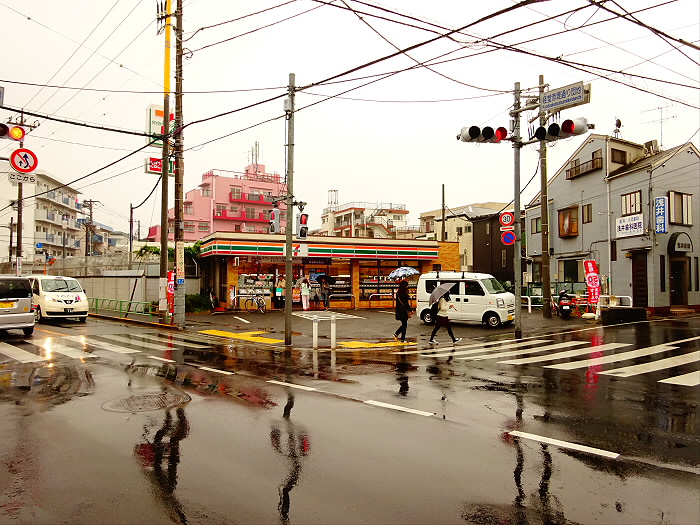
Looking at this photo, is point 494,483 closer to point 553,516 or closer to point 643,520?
point 553,516

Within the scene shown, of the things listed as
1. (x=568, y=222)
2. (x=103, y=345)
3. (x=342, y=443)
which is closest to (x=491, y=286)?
(x=103, y=345)

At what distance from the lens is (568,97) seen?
1328cm

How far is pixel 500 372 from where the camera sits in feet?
32.3

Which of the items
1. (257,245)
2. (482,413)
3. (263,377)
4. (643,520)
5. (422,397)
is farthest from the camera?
(257,245)

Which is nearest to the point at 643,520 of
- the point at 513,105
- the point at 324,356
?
the point at 324,356

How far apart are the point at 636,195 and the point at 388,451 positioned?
2586 cm

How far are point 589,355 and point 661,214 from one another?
15.7 m

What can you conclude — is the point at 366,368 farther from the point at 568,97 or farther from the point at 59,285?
the point at 59,285

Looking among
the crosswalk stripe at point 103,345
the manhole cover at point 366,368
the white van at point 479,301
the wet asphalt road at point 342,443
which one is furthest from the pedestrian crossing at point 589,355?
the crosswalk stripe at point 103,345

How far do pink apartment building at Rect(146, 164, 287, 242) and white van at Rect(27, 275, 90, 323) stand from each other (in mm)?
41619

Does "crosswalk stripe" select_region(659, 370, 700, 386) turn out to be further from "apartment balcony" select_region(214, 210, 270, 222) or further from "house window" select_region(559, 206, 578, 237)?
"apartment balcony" select_region(214, 210, 270, 222)

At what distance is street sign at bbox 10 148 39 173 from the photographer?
15.7 m

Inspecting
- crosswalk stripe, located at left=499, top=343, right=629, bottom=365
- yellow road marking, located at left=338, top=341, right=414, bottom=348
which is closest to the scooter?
crosswalk stripe, located at left=499, top=343, right=629, bottom=365

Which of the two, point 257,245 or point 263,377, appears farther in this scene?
point 257,245
